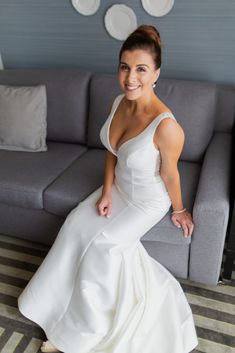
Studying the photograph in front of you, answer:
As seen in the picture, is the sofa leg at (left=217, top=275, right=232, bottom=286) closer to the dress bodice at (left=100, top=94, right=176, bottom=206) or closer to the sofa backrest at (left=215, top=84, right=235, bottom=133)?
the dress bodice at (left=100, top=94, right=176, bottom=206)

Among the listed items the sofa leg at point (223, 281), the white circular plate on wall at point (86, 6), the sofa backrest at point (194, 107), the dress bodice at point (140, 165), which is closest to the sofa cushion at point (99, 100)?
the sofa backrest at point (194, 107)

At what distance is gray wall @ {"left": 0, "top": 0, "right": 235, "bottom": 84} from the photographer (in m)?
2.01

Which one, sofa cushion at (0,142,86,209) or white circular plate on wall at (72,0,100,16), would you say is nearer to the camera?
sofa cushion at (0,142,86,209)

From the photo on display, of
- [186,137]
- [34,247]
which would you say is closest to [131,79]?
[186,137]

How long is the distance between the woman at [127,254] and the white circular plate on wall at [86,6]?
94 centimetres

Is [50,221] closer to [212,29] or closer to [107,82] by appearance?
[107,82]

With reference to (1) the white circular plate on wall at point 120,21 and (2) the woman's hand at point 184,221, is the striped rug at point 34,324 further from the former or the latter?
(1) the white circular plate on wall at point 120,21

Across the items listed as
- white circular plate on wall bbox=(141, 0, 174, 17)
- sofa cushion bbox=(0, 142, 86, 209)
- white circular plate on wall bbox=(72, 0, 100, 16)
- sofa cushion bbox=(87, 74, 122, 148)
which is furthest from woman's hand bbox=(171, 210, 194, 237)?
white circular plate on wall bbox=(72, 0, 100, 16)

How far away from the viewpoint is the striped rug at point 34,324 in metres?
1.48

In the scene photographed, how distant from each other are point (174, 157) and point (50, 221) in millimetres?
829

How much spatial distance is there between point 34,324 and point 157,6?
6.02 ft

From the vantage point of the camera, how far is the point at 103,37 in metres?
2.25

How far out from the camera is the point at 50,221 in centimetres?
187

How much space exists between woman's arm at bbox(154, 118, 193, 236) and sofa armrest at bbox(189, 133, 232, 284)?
54 mm
